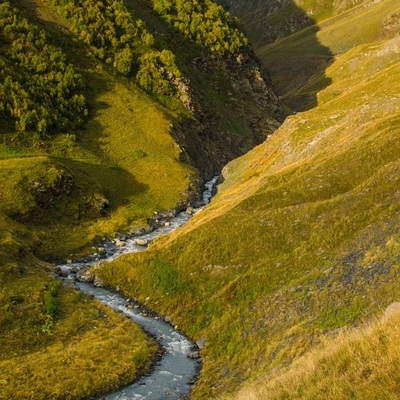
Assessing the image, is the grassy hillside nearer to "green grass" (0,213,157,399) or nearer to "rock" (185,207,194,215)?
"green grass" (0,213,157,399)

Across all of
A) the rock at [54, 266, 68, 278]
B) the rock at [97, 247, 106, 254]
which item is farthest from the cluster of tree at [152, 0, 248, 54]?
the rock at [54, 266, 68, 278]

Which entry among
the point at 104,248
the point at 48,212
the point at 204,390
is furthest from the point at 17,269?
the point at 204,390

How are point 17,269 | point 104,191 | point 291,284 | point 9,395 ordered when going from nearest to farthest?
point 9,395 < point 291,284 < point 17,269 < point 104,191

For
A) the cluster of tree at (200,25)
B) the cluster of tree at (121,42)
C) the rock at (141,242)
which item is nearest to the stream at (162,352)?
the rock at (141,242)

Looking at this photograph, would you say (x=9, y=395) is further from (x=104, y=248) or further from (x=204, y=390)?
(x=104, y=248)

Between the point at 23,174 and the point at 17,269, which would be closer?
the point at 17,269

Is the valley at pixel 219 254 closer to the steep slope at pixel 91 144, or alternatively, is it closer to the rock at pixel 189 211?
the steep slope at pixel 91 144
